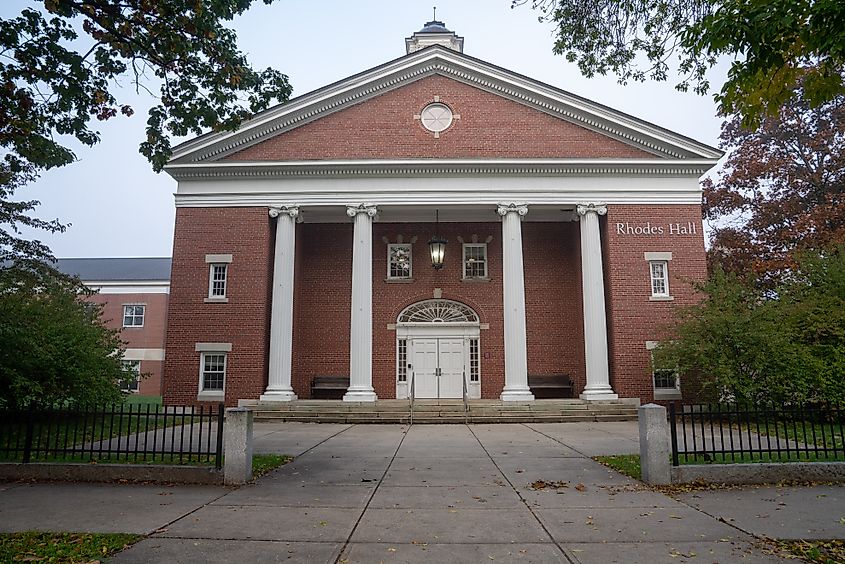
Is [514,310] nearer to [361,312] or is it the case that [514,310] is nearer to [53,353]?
[361,312]

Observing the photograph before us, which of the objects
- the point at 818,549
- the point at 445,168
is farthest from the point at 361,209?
the point at 818,549

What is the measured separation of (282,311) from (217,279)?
281 centimetres

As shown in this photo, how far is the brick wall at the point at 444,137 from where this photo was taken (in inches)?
834

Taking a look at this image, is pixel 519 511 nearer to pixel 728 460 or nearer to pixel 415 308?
pixel 728 460

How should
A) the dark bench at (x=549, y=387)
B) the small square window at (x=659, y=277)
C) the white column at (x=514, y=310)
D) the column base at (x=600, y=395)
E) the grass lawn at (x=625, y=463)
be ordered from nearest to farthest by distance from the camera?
the grass lawn at (x=625, y=463)
the column base at (x=600, y=395)
the white column at (x=514, y=310)
the small square window at (x=659, y=277)
the dark bench at (x=549, y=387)

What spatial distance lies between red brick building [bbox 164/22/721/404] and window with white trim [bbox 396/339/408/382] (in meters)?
0.20

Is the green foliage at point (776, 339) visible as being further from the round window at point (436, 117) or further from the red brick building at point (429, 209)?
the round window at point (436, 117)

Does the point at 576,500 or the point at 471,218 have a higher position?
the point at 471,218

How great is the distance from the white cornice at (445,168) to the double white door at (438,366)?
21.5ft

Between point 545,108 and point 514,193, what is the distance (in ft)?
11.2

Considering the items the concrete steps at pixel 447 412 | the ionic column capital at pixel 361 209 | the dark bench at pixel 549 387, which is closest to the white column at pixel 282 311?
the concrete steps at pixel 447 412

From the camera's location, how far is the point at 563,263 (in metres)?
23.4

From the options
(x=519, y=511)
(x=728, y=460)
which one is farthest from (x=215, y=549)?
(x=728, y=460)

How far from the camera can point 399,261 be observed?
2367 cm
